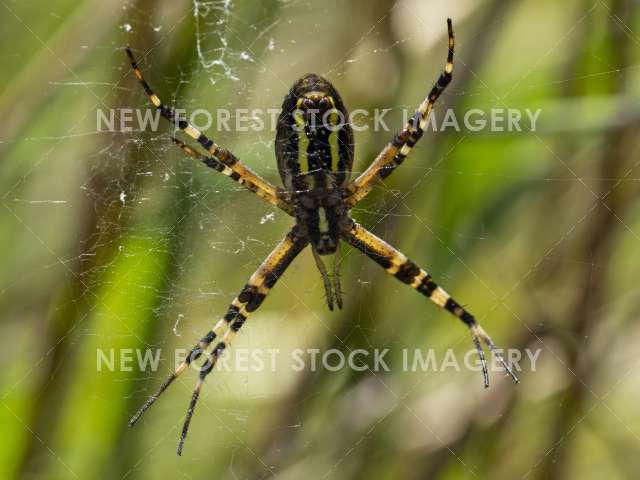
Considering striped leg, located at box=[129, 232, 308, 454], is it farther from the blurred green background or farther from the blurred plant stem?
the blurred plant stem

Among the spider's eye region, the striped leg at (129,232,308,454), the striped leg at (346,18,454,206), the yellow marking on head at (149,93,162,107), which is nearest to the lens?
the spider's eye region

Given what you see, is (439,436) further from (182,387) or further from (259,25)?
(259,25)

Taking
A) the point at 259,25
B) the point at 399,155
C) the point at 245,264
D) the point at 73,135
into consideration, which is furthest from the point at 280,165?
the point at 259,25

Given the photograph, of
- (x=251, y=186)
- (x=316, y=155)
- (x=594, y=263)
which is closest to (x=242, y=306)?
(x=251, y=186)

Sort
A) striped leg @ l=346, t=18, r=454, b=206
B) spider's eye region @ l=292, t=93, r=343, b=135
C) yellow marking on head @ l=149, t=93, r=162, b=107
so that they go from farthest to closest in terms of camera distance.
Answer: striped leg @ l=346, t=18, r=454, b=206, yellow marking on head @ l=149, t=93, r=162, b=107, spider's eye region @ l=292, t=93, r=343, b=135

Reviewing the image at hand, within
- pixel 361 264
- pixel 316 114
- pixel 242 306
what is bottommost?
pixel 242 306

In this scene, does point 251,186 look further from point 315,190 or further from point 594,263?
point 594,263

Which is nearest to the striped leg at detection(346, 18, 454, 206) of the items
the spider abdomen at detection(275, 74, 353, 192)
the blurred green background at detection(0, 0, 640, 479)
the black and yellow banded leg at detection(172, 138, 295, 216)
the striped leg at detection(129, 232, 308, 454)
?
the blurred green background at detection(0, 0, 640, 479)
